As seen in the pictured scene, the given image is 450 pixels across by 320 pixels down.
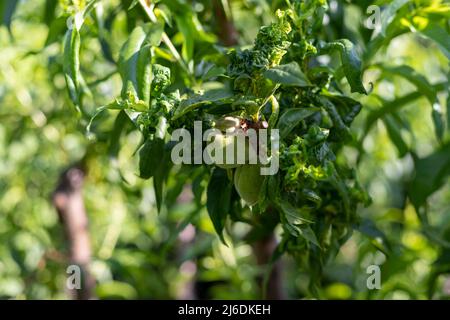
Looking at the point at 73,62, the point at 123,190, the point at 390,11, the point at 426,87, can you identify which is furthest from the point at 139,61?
the point at 123,190

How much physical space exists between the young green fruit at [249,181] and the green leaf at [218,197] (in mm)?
74

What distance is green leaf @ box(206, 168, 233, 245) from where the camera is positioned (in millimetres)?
818

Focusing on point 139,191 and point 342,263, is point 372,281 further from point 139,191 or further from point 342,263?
point 342,263

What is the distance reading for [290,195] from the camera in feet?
2.46

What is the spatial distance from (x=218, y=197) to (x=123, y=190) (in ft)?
2.48

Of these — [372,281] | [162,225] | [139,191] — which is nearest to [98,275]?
[139,191]

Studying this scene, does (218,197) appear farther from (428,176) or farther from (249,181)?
(428,176)

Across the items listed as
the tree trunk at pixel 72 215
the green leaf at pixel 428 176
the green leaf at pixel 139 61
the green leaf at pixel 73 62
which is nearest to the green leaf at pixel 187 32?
the green leaf at pixel 139 61

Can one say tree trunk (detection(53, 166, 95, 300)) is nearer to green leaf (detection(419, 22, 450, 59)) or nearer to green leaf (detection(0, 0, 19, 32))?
green leaf (detection(0, 0, 19, 32))

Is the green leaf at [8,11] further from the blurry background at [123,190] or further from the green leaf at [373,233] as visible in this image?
the green leaf at [373,233]

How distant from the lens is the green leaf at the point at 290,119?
0.72 m

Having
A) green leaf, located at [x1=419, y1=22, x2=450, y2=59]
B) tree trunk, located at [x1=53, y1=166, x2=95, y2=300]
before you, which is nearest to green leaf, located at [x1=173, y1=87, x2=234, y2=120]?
green leaf, located at [x1=419, y1=22, x2=450, y2=59]

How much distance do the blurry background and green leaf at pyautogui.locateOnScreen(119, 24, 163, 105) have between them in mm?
304

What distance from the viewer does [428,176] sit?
1.15 m
